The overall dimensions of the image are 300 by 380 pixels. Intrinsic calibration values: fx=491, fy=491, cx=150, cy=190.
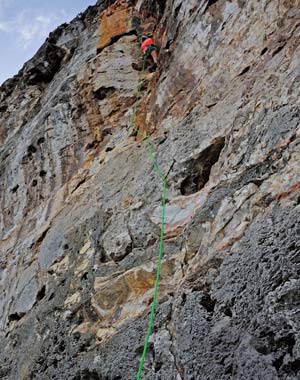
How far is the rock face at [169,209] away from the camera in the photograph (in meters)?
3.89

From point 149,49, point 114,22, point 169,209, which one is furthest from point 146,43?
point 169,209

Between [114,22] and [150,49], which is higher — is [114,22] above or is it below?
above

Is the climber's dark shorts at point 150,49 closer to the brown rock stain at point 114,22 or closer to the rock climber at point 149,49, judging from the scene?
the rock climber at point 149,49

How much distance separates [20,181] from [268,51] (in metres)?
6.66

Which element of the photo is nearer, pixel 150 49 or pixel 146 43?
pixel 150 49

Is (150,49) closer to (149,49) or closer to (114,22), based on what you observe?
(149,49)

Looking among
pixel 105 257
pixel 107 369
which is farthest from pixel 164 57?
pixel 107 369

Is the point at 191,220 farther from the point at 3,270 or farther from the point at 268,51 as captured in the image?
the point at 3,270

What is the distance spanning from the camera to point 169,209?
19.8 feet

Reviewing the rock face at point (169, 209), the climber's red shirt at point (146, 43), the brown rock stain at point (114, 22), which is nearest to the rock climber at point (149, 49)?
the climber's red shirt at point (146, 43)

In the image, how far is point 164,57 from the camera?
28.9 feet

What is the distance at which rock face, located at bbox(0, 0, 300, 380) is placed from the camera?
3.89 meters

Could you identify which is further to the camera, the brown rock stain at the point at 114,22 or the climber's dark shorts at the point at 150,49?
the brown rock stain at the point at 114,22

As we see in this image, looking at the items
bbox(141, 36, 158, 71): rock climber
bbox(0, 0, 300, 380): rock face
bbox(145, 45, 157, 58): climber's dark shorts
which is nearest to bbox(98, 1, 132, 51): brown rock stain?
bbox(0, 0, 300, 380): rock face
